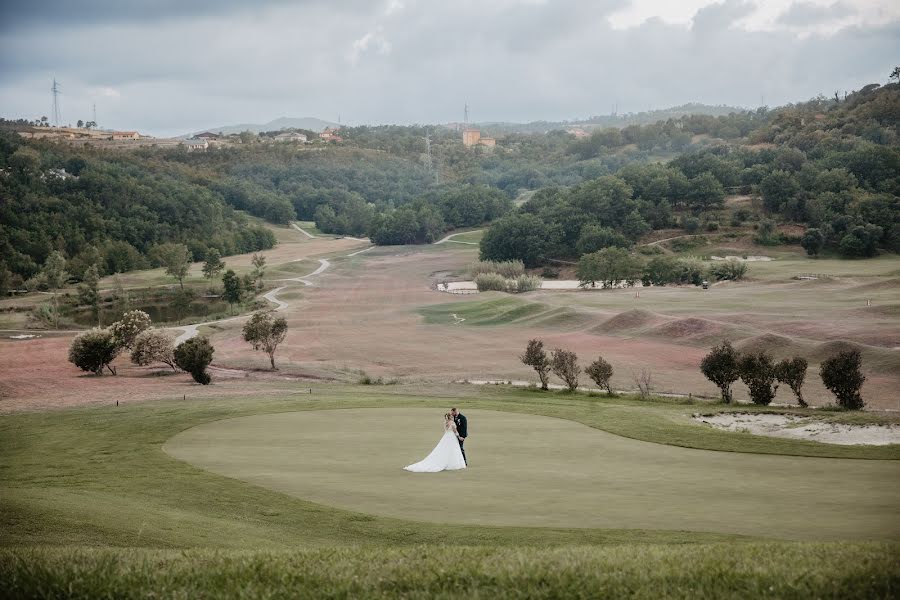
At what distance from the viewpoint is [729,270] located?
9769cm

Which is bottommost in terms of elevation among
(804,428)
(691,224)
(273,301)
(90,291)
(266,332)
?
(804,428)

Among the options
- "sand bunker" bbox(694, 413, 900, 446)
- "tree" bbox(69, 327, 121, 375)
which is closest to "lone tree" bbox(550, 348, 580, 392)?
"sand bunker" bbox(694, 413, 900, 446)

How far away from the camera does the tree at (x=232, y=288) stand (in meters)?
94.8

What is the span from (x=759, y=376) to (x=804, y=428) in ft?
30.3

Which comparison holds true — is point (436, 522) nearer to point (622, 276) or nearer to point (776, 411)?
point (776, 411)

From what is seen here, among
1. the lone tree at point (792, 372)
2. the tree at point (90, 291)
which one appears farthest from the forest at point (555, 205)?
the lone tree at point (792, 372)

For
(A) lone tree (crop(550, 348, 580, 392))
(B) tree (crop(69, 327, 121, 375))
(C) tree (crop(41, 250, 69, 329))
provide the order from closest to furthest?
(A) lone tree (crop(550, 348, 580, 392)) < (B) tree (crop(69, 327, 121, 375)) < (C) tree (crop(41, 250, 69, 329))

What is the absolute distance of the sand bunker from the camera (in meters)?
25.7

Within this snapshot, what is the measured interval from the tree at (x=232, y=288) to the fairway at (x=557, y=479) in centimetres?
6766

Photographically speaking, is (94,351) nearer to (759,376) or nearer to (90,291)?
(759,376)

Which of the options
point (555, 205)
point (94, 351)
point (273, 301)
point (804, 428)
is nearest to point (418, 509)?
point (804, 428)

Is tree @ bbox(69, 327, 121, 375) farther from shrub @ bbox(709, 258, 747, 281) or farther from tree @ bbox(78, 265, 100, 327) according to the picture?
shrub @ bbox(709, 258, 747, 281)

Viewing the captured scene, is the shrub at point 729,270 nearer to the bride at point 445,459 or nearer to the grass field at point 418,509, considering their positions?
the grass field at point 418,509

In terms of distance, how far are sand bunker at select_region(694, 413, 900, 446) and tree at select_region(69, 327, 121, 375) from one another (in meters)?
36.3
